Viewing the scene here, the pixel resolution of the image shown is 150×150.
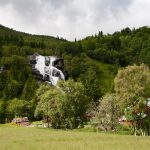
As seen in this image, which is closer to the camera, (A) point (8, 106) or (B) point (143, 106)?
(B) point (143, 106)

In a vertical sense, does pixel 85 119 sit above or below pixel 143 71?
below

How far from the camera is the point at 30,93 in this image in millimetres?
196750

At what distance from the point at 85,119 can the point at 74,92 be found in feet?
24.9

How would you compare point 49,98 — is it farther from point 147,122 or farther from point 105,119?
point 147,122

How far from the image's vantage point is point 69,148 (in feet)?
131

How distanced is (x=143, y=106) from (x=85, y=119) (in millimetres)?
20372

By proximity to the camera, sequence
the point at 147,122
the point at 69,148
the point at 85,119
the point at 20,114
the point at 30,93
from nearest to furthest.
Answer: the point at 69,148, the point at 147,122, the point at 85,119, the point at 20,114, the point at 30,93

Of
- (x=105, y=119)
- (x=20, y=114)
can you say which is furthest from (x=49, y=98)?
(x=20, y=114)

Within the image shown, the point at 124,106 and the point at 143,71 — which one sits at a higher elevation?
the point at 143,71

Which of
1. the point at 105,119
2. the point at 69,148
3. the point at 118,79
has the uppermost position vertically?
the point at 118,79

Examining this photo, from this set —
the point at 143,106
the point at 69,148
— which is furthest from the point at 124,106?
the point at 69,148

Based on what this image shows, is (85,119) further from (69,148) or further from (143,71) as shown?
(69,148)

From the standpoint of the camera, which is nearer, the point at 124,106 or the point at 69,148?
the point at 69,148

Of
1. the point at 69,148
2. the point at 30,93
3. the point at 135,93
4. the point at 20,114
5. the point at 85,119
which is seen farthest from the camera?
the point at 30,93
